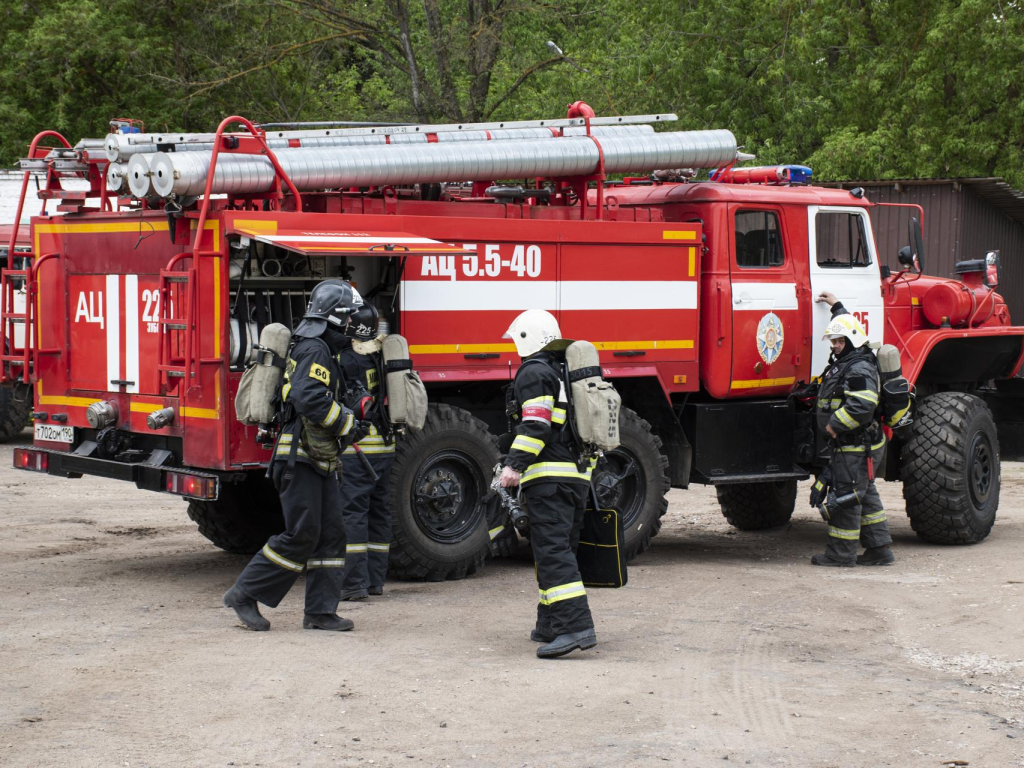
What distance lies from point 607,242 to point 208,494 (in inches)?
126

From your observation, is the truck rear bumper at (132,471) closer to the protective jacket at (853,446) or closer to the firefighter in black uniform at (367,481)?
the firefighter in black uniform at (367,481)

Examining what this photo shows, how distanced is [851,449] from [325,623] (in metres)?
4.24

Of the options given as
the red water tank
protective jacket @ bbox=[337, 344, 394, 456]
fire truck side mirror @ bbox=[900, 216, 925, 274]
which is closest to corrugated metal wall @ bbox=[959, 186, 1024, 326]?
the red water tank

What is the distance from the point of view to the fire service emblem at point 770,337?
10359 millimetres

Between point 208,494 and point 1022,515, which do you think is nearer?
point 208,494

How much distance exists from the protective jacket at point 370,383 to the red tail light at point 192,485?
2.80 ft

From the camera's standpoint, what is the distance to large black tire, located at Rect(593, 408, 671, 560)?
9719 millimetres

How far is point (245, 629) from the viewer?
24.4 feet

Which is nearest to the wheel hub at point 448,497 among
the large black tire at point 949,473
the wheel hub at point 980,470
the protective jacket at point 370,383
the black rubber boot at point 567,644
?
the protective jacket at point 370,383

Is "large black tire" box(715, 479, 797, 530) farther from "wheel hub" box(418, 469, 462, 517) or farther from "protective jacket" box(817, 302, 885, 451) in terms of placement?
"wheel hub" box(418, 469, 462, 517)

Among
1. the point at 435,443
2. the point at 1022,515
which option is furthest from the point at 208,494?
the point at 1022,515

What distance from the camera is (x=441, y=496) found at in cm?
898

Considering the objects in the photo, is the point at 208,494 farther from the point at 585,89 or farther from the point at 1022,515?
the point at 585,89

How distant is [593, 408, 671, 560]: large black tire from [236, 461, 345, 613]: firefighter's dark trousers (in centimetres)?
270
